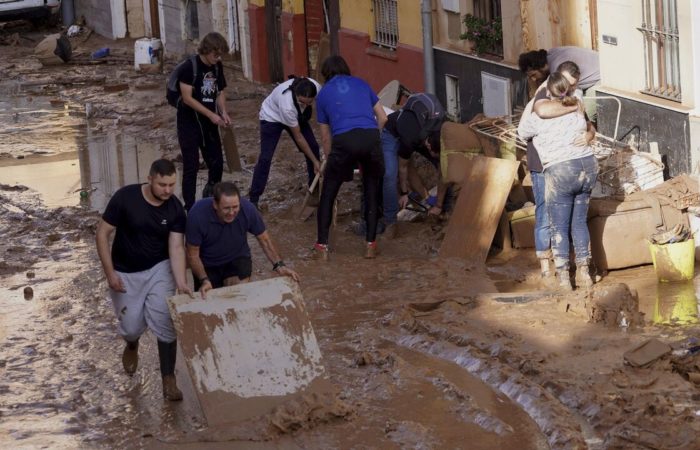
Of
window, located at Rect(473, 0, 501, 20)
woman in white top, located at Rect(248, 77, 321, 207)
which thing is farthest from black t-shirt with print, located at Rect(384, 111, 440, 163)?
window, located at Rect(473, 0, 501, 20)

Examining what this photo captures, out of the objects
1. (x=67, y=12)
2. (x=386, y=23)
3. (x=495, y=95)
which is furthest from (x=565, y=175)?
(x=67, y=12)

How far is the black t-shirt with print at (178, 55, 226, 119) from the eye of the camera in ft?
39.7

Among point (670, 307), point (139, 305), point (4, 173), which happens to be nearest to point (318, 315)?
point (139, 305)

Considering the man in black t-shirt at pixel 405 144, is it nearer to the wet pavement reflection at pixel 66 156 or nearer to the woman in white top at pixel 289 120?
the woman in white top at pixel 289 120

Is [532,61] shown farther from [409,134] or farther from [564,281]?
[564,281]

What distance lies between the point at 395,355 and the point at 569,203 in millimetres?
1939

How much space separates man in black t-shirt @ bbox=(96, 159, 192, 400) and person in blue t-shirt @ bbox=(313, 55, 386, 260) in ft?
10.2

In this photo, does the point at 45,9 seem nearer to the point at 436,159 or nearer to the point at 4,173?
the point at 4,173

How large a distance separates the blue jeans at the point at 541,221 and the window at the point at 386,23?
8343 millimetres

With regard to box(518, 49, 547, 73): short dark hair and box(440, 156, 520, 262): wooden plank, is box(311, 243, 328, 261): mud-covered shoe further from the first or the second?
box(518, 49, 547, 73): short dark hair

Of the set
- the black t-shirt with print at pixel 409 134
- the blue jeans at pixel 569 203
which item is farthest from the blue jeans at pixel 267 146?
the blue jeans at pixel 569 203

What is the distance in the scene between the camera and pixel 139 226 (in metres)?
7.95

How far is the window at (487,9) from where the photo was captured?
1550cm

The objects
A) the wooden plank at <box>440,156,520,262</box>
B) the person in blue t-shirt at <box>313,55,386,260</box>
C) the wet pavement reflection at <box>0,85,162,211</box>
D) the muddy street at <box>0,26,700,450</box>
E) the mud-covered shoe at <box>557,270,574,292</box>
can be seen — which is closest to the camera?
the muddy street at <box>0,26,700,450</box>
